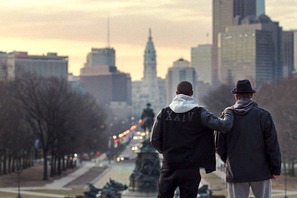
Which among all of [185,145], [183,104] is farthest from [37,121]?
[185,145]

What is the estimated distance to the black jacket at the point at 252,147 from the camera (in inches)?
443

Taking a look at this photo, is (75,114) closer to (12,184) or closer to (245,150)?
(12,184)

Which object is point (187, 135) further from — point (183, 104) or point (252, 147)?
point (252, 147)

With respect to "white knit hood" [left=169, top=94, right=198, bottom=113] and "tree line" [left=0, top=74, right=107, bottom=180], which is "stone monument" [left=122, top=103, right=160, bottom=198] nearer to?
"tree line" [left=0, top=74, right=107, bottom=180]

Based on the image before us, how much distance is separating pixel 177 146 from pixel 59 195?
46.0m

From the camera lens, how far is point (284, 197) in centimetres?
4981

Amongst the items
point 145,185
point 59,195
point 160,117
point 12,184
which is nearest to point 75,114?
point 12,184

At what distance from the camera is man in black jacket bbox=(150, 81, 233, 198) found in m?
11.4

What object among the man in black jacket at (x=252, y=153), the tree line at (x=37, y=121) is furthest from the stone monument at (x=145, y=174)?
the man in black jacket at (x=252, y=153)

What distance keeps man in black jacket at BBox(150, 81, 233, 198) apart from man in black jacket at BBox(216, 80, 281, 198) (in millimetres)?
189

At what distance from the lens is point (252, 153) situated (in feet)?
37.2

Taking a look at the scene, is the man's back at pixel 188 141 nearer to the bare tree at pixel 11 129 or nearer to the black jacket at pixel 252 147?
the black jacket at pixel 252 147

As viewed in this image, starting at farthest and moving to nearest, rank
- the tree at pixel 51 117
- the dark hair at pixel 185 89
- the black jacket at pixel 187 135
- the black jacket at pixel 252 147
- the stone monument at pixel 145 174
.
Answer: the tree at pixel 51 117
the stone monument at pixel 145 174
the dark hair at pixel 185 89
the black jacket at pixel 187 135
the black jacket at pixel 252 147

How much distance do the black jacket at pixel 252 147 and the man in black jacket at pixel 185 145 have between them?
18cm
